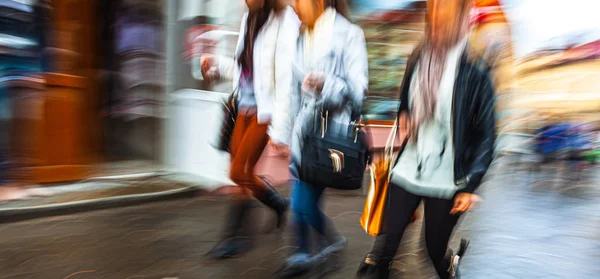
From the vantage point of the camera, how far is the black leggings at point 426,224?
8.78 ft

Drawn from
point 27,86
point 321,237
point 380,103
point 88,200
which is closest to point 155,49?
point 27,86

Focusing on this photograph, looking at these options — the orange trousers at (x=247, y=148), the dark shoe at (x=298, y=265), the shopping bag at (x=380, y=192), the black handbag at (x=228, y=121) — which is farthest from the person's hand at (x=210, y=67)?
the shopping bag at (x=380, y=192)

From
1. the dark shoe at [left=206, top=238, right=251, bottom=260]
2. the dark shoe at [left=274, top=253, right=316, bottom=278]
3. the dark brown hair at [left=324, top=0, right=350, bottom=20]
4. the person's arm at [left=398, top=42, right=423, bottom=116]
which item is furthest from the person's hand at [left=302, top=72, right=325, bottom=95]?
the dark shoe at [left=206, top=238, right=251, bottom=260]

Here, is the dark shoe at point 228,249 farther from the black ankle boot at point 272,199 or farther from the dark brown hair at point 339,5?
the dark brown hair at point 339,5

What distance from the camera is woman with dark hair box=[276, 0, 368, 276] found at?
10.6 feet

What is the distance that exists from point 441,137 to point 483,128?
0.66 feet

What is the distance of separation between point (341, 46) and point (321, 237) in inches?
46.7

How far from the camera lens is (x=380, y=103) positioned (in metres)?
7.12

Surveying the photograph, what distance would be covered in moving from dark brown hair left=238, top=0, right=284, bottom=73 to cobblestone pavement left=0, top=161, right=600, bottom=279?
1.28 meters

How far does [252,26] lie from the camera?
12.5 feet

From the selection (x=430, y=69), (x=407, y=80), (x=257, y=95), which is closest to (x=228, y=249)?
(x=257, y=95)

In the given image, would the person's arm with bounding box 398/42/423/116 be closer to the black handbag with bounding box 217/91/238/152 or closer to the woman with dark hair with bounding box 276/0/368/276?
the woman with dark hair with bounding box 276/0/368/276

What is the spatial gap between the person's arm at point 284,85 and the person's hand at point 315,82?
0.88 feet

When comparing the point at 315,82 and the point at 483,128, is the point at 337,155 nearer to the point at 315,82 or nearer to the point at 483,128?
the point at 315,82
